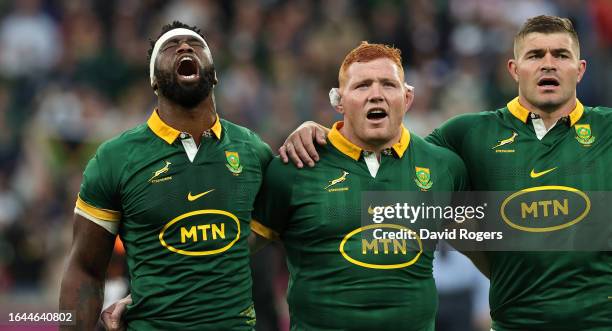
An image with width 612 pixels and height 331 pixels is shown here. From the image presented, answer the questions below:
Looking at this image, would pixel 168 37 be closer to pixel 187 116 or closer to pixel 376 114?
→ pixel 187 116

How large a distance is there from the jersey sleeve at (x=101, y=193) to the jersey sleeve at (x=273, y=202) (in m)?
0.78

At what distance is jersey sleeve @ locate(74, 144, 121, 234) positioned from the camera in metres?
5.72

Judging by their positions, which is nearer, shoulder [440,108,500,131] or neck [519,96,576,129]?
neck [519,96,576,129]

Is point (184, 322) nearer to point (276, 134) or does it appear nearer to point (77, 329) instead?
point (77, 329)

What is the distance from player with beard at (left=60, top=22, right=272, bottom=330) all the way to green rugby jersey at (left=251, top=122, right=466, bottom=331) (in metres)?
0.26

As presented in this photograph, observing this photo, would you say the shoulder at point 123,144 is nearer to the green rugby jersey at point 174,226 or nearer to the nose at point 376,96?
the green rugby jersey at point 174,226

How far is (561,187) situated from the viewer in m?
6.04

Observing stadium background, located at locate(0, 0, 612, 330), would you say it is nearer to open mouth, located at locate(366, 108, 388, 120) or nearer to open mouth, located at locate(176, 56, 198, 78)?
open mouth, located at locate(366, 108, 388, 120)

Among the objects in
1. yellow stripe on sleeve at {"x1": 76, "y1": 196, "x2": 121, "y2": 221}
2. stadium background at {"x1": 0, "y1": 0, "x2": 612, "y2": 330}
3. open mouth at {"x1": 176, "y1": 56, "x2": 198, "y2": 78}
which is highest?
stadium background at {"x1": 0, "y1": 0, "x2": 612, "y2": 330}

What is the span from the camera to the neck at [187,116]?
5883 millimetres

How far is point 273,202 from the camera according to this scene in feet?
19.8

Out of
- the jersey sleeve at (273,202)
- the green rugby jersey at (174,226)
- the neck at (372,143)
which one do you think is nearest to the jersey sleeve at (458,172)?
the neck at (372,143)

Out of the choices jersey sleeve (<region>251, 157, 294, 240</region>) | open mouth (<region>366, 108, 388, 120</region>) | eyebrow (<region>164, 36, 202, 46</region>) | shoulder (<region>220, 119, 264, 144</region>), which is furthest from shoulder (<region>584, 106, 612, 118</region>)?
eyebrow (<region>164, 36, 202, 46</region>)

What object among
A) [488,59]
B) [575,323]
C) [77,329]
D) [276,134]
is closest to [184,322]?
[77,329]
